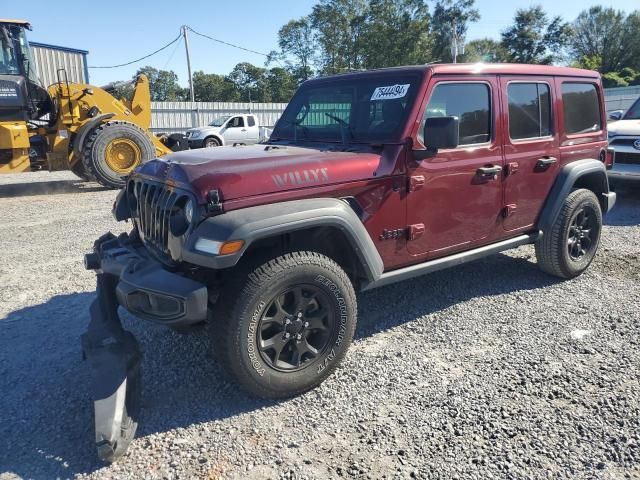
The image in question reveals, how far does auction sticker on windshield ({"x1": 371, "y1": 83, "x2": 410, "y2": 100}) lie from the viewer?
3584mm

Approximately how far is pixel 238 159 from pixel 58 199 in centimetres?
825

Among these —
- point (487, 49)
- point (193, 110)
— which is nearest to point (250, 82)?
point (487, 49)

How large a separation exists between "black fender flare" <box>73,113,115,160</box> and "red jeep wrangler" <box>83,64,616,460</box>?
6.96 metres

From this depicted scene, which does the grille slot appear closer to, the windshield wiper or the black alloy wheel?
the black alloy wheel

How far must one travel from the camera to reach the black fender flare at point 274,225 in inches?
104

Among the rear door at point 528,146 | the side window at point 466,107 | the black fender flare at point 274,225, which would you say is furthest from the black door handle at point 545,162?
the black fender flare at point 274,225

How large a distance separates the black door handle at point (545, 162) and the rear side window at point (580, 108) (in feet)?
1.31

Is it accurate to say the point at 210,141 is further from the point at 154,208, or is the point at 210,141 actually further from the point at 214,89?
the point at 214,89

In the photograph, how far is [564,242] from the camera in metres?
4.62

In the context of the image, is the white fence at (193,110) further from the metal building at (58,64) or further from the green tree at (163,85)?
the green tree at (163,85)

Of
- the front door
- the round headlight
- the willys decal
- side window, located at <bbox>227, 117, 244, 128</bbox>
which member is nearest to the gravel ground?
the front door

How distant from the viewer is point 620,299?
441cm

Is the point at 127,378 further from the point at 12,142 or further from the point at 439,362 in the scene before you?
the point at 12,142

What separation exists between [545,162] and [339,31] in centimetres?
4869
